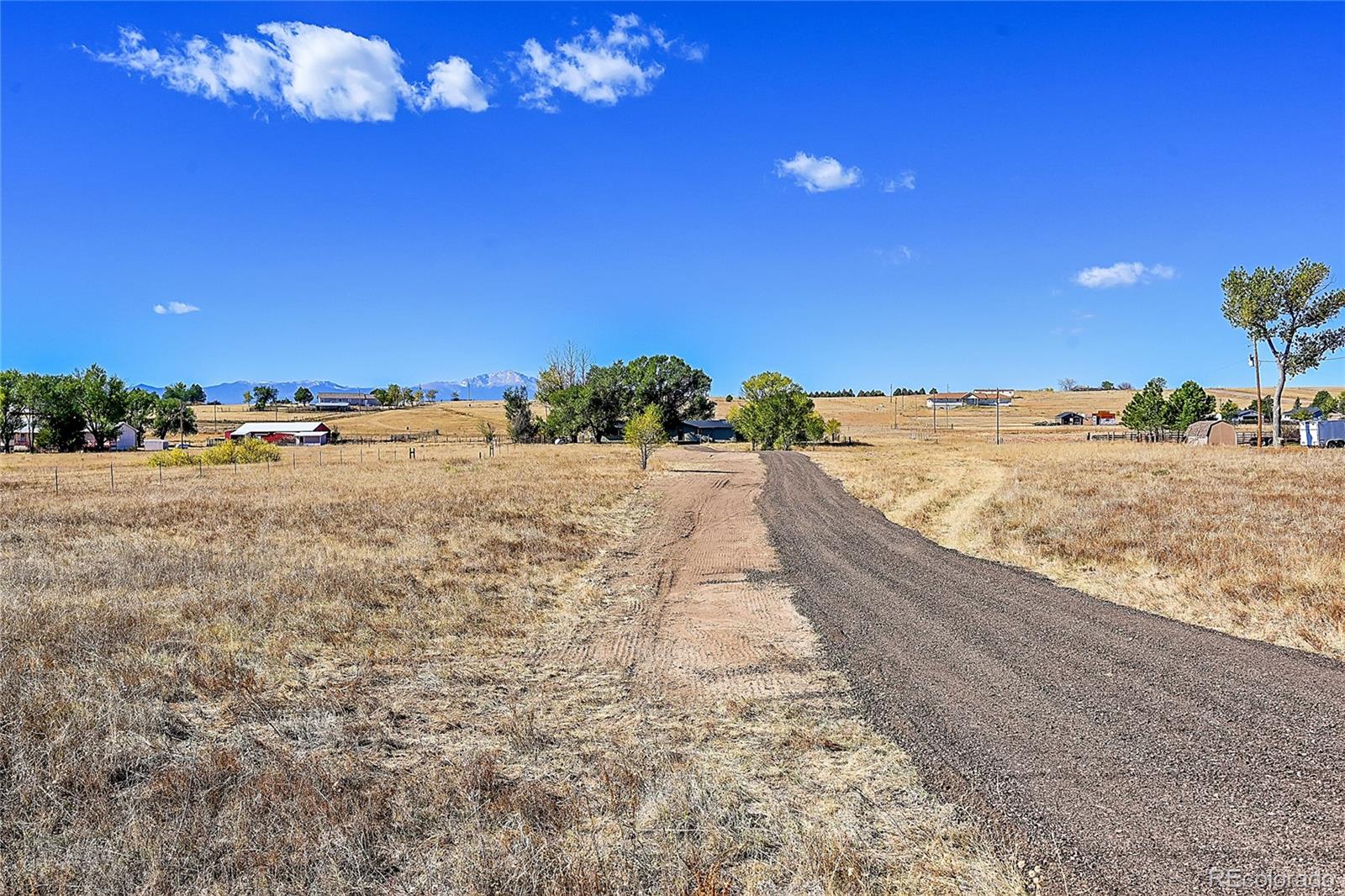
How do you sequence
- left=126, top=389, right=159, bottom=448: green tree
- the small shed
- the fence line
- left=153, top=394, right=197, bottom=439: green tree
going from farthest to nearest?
left=153, top=394, right=197, bottom=439: green tree
left=126, top=389, right=159, bottom=448: green tree
the small shed
the fence line

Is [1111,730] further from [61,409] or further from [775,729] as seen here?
[61,409]

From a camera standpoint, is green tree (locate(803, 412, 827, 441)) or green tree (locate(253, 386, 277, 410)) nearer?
green tree (locate(803, 412, 827, 441))

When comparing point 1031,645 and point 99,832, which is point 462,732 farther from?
point 1031,645

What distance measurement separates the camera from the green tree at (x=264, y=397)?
185500 mm

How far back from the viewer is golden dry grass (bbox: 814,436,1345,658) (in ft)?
38.2

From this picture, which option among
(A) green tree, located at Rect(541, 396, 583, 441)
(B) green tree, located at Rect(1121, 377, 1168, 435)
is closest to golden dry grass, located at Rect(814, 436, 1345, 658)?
(B) green tree, located at Rect(1121, 377, 1168, 435)

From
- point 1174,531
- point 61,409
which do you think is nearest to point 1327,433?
point 1174,531

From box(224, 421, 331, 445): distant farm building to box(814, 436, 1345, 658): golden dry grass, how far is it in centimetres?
9733

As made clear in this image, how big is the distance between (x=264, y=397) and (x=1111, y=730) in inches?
8229

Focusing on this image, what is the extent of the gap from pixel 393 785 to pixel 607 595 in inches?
330

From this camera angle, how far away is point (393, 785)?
250 inches

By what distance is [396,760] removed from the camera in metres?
6.98

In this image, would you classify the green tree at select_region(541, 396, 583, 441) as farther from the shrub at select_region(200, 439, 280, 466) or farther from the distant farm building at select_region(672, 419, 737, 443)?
the shrub at select_region(200, 439, 280, 466)

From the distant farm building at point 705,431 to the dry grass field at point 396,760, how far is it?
334 ft
